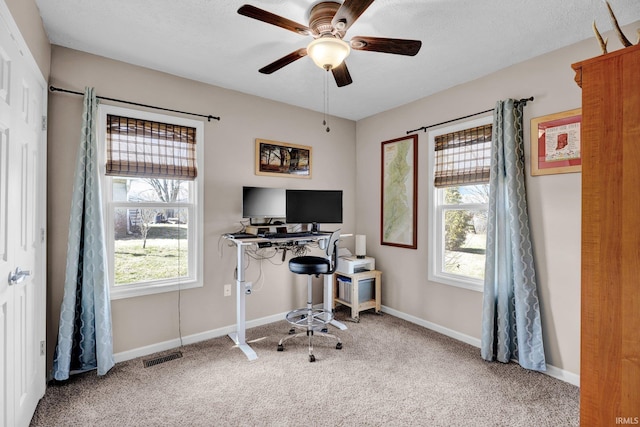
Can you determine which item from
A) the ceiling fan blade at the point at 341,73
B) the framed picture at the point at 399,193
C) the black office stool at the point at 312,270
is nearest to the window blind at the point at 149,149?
the black office stool at the point at 312,270

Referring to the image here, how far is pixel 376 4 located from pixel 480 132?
1.66 meters

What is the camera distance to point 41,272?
2.10m

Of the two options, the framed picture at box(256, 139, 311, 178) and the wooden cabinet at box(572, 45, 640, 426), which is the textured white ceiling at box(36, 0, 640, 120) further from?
the wooden cabinet at box(572, 45, 640, 426)

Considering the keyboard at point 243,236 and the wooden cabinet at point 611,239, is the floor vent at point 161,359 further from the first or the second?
the wooden cabinet at point 611,239

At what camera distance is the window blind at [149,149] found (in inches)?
103

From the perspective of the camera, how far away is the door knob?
5.06ft

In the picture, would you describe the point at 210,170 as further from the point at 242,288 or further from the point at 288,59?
the point at 288,59

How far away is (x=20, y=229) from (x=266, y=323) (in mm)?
2360

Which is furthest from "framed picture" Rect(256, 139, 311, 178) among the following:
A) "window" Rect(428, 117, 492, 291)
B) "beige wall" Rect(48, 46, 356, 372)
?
A: "window" Rect(428, 117, 492, 291)

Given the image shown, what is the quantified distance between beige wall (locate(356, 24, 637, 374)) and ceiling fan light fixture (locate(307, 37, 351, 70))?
1730mm

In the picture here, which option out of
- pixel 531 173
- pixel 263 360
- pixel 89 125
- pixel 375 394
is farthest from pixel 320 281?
pixel 89 125

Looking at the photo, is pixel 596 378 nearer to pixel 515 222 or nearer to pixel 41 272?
pixel 515 222

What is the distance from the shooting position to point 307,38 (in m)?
2.28

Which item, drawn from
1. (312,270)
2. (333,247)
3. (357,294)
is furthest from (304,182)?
(357,294)
